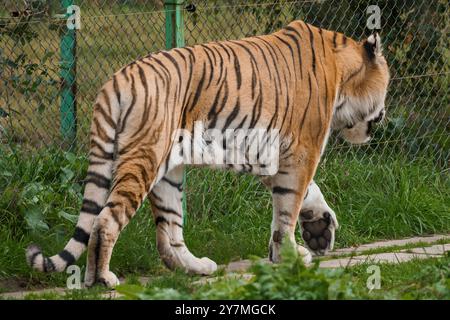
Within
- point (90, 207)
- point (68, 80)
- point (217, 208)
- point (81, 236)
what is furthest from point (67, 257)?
point (217, 208)

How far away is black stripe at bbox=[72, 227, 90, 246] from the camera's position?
21.5ft

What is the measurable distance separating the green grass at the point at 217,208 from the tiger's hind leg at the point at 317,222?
1.18 ft

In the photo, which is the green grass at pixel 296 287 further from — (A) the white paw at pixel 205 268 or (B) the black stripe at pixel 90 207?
(A) the white paw at pixel 205 268

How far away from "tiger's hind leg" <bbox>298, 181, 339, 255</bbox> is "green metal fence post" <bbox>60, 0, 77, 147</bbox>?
182 cm

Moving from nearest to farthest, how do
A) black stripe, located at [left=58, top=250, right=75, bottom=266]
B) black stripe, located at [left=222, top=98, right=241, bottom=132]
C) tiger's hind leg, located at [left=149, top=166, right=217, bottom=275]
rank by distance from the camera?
1. black stripe, located at [left=58, top=250, right=75, bottom=266]
2. black stripe, located at [left=222, top=98, right=241, bottom=132]
3. tiger's hind leg, located at [left=149, top=166, right=217, bottom=275]

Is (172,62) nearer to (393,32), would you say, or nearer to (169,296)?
(169,296)

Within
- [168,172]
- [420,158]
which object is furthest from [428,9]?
[168,172]

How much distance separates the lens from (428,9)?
10.3 meters

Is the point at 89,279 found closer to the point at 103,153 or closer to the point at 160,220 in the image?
the point at 103,153

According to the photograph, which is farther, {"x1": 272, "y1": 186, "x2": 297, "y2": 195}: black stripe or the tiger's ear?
the tiger's ear

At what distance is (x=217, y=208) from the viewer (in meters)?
8.41

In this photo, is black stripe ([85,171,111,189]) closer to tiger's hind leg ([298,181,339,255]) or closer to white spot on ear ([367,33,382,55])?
tiger's hind leg ([298,181,339,255])

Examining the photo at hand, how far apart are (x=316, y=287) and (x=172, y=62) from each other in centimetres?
243

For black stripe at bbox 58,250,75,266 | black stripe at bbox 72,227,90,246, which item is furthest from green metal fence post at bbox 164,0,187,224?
black stripe at bbox 58,250,75,266
